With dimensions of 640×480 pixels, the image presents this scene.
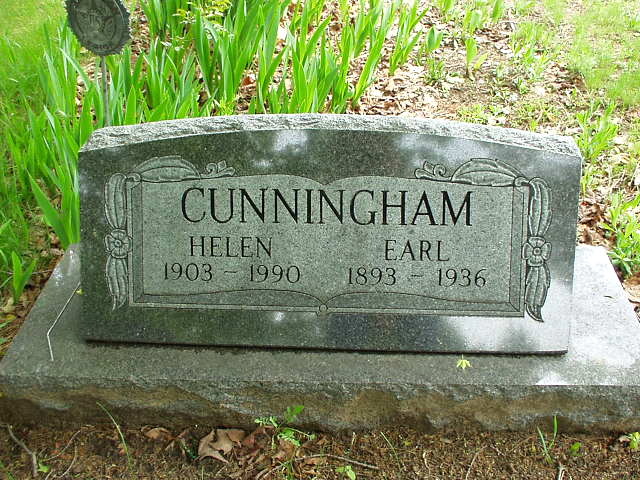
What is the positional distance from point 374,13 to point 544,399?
2939 mm

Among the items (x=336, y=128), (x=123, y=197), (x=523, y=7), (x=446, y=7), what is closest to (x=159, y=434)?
(x=123, y=197)

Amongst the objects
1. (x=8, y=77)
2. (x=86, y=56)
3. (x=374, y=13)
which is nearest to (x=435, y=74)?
(x=374, y=13)

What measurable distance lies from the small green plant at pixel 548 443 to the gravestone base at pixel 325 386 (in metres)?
A: 0.04

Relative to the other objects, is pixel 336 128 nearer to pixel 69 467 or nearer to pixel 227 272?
pixel 227 272

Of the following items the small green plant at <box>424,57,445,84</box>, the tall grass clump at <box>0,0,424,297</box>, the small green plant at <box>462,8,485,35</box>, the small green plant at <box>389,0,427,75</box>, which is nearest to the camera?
the tall grass clump at <box>0,0,424,297</box>

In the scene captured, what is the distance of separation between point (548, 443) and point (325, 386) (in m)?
0.77

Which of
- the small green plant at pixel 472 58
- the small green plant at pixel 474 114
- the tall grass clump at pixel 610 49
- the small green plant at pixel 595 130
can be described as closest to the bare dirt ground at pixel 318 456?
the small green plant at pixel 595 130

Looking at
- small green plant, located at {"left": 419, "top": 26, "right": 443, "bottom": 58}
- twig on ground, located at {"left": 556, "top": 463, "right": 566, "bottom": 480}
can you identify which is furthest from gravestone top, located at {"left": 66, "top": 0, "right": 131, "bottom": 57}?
small green plant, located at {"left": 419, "top": 26, "right": 443, "bottom": 58}

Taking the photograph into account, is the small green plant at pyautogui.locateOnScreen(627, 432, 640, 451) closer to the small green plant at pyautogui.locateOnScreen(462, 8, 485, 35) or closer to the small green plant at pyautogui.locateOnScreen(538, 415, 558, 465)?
the small green plant at pyautogui.locateOnScreen(538, 415, 558, 465)

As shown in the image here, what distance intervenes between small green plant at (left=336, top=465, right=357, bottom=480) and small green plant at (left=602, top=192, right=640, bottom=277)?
175 centimetres

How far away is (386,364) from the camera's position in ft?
8.75

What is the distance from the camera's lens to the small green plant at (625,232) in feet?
12.0

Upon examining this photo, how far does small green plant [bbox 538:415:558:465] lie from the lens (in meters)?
2.60

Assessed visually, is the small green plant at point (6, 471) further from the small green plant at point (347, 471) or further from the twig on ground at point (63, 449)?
the small green plant at point (347, 471)
